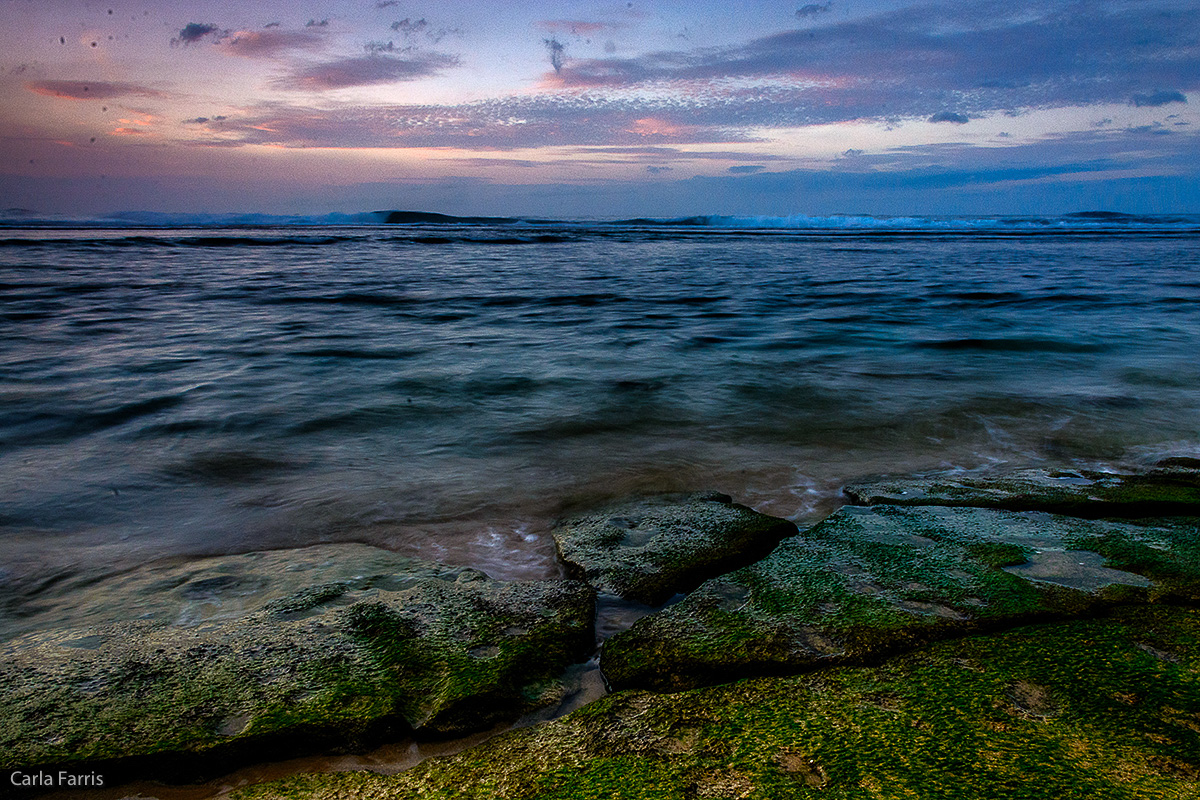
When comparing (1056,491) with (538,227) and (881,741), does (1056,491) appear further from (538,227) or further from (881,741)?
(538,227)

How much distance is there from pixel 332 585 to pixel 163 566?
1.03 meters

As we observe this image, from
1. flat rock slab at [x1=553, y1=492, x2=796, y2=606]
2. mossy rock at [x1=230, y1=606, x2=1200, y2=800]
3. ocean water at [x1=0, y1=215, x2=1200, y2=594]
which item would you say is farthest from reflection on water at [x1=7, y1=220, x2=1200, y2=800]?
mossy rock at [x1=230, y1=606, x2=1200, y2=800]

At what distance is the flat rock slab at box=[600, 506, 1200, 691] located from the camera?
→ 2.07 m

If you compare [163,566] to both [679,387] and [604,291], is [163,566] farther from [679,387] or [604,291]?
[604,291]

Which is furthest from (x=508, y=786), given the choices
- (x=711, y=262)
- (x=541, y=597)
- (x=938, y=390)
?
(x=711, y=262)

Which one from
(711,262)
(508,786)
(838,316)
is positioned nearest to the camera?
(508,786)

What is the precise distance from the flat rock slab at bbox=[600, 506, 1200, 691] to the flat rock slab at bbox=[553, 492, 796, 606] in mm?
161

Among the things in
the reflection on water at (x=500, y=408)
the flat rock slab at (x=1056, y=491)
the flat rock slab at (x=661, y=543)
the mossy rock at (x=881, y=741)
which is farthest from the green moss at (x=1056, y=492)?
the mossy rock at (x=881, y=741)

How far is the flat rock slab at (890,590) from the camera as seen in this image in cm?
207

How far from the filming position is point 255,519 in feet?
11.9

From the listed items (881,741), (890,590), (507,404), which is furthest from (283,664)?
(507,404)

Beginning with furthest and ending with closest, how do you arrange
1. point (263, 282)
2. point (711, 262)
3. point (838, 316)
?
point (711, 262)
point (263, 282)
point (838, 316)

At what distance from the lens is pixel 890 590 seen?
7.79ft

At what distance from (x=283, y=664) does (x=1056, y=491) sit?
343cm
